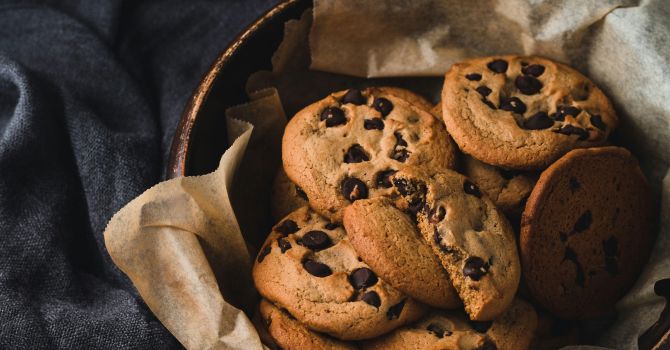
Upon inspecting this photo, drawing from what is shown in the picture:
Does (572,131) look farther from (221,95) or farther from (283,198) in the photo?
(221,95)

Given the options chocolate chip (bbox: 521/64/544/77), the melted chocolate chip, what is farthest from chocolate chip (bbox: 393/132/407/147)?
chocolate chip (bbox: 521/64/544/77)

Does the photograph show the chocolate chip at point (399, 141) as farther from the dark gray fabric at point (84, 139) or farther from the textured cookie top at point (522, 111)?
the dark gray fabric at point (84, 139)

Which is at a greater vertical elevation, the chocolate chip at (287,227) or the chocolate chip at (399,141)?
the chocolate chip at (399,141)

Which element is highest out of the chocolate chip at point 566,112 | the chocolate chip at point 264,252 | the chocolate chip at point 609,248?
the chocolate chip at point 566,112

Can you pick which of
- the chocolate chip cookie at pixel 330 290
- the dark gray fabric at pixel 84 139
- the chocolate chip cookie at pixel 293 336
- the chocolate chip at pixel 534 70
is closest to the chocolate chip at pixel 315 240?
the chocolate chip cookie at pixel 330 290

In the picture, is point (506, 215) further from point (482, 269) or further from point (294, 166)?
point (294, 166)

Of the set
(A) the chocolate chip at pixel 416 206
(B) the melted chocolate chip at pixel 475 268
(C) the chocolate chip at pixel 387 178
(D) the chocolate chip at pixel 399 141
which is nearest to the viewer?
(B) the melted chocolate chip at pixel 475 268

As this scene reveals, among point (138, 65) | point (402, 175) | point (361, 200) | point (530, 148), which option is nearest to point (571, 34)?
point (530, 148)
